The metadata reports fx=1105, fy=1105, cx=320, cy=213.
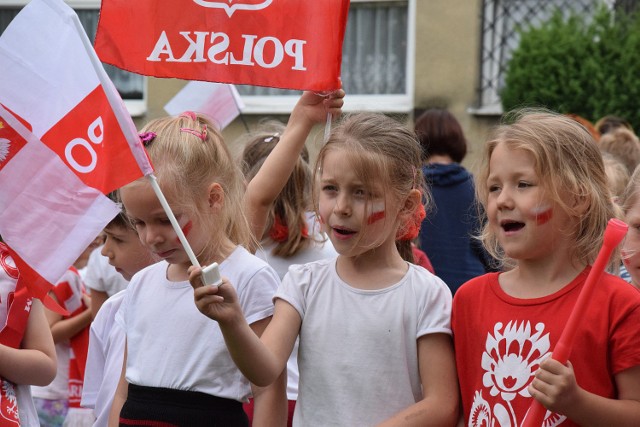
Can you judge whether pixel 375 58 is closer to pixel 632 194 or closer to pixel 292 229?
pixel 292 229

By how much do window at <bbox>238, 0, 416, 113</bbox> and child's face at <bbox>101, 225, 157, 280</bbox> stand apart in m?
7.37

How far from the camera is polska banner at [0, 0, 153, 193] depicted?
2916 mm

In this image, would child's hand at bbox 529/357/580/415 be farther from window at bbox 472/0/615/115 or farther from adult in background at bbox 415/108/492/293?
window at bbox 472/0/615/115

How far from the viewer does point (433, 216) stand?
18.7ft

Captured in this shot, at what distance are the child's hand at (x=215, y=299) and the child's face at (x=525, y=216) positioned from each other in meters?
0.72

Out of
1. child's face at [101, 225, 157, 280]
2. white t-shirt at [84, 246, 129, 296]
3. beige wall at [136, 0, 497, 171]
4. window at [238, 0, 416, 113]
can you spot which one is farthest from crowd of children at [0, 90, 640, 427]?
window at [238, 0, 416, 113]

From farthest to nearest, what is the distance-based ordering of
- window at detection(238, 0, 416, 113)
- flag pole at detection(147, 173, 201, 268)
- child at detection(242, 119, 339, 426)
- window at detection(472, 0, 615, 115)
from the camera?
window at detection(238, 0, 416, 113) → window at detection(472, 0, 615, 115) → child at detection(242, 119, 339, 426) → flag pole at detection(147, 173, 201, 268)

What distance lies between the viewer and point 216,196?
10.7 feet

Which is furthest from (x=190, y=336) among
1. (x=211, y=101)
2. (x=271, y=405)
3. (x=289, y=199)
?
(x=211, y=101)

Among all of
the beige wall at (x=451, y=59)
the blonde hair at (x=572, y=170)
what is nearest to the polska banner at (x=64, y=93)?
the blonde hair at (x=572, y=170)

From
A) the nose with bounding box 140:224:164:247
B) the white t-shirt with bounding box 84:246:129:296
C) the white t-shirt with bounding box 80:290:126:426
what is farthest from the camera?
the white t-shirt with bounding box 84:246:129:296

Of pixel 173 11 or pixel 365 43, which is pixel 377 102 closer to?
pixel 365 43

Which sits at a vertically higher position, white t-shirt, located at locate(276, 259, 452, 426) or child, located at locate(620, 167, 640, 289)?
child, located at locate(620, 167, 640, 289)

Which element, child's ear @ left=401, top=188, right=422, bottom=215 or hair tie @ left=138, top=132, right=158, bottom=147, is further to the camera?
hair tie @ left=138, top=132, right=158, bottom=147
